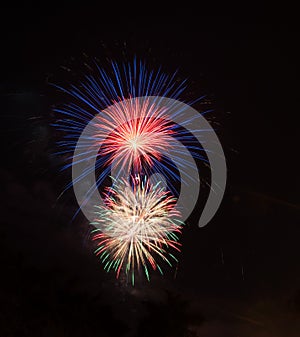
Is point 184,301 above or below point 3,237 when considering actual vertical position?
below

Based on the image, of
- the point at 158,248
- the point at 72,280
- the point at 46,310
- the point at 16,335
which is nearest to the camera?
the point at 158,248

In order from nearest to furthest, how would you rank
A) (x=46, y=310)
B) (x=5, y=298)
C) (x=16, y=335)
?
(x=16, y=335)
(x=5, y=298)
(x=46, y=310)

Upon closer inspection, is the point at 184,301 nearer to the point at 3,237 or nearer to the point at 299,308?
the point at 299,308

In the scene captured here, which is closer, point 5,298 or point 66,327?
point 5,298

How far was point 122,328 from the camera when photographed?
35969mm

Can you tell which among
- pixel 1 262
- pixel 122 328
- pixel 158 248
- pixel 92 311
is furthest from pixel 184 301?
pixel 158 248

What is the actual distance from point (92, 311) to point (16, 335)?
13.8 metres

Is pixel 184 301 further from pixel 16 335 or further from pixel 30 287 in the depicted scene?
pixel 16 335

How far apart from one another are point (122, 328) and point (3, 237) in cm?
1359

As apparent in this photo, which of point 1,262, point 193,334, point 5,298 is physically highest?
point 1,262

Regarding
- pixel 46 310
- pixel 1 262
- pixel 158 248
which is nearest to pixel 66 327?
pixel 46 310

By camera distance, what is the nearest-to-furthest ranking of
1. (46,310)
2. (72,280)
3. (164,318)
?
1. (46,310)
2. (72,280)
3. (164,318)

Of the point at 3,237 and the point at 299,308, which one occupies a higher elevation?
the point at 3,237

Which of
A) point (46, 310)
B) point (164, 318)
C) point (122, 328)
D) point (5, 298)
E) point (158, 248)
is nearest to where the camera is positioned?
point (158, 248)
